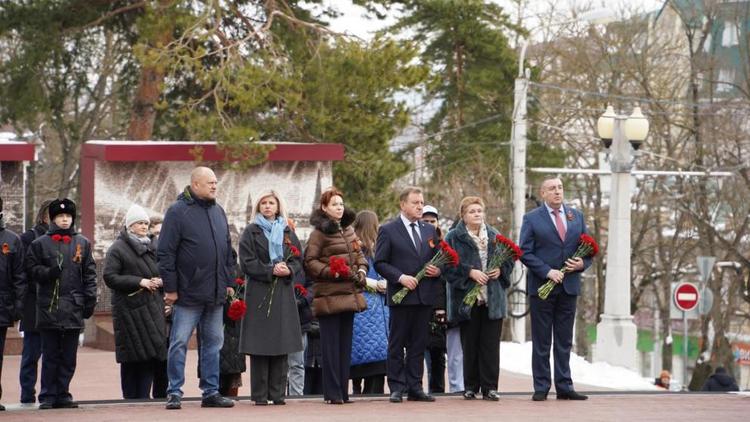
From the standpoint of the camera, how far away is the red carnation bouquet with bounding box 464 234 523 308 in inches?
575

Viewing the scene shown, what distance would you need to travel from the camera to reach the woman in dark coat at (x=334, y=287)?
14219 mm

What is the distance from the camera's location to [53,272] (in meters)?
14.0

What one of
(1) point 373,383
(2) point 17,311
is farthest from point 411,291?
(2) point 17,311

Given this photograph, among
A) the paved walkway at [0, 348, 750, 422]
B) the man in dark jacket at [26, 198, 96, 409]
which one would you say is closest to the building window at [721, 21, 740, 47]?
the paved walkway at [0, 348, 750, 422]

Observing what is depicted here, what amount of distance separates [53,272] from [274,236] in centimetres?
191

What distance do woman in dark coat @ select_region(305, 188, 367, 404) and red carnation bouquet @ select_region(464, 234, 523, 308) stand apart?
983 millimetres

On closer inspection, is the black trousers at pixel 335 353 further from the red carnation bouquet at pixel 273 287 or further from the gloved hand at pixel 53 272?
the gloved hand at pixel 53 272

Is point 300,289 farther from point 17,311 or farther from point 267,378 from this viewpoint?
point 17,311

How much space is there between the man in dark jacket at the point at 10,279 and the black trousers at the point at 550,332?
4.55m

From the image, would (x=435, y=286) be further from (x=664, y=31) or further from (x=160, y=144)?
(x=664, y=31)

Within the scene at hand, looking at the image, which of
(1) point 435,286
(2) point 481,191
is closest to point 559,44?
(2) point 481,191

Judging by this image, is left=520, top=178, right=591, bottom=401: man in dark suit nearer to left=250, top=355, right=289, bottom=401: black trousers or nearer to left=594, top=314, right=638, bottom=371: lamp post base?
left=250, top=355, right=289, bottom=401: black trousers

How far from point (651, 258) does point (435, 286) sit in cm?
3842

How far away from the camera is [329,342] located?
14.4 metres
